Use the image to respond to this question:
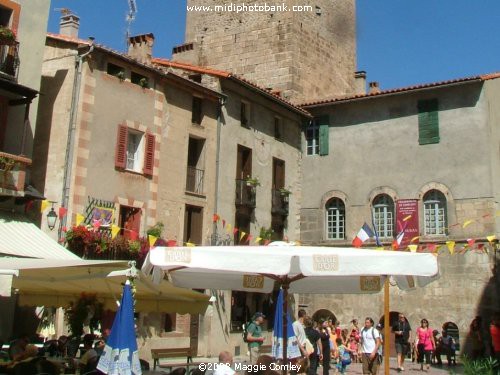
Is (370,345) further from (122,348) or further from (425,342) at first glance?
(122,348)

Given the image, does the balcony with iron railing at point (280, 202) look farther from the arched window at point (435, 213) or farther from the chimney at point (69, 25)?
the chimney at point (69, 25)

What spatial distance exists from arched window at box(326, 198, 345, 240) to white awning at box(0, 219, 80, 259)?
1319cm

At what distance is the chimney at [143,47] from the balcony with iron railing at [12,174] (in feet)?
24.3

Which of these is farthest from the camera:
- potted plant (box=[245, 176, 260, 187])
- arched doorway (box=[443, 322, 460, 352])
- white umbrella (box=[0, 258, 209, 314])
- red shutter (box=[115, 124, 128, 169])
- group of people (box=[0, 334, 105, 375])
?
potted plant (box=[245, 176, 260, 187])

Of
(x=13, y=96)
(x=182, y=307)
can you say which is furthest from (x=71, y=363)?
(x=13, y=96)

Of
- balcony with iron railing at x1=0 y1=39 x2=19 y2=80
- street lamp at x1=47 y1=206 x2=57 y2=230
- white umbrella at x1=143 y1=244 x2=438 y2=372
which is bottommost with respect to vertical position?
white umbrella at x1=143 y1=244 x2=438 y2=372

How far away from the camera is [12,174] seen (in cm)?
1553

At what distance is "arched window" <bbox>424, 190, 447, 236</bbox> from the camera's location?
23703mm

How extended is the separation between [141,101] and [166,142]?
155 cm

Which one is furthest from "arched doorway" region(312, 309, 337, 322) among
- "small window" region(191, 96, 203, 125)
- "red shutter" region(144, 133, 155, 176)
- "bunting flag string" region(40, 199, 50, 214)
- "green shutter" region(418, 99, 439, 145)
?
"bunting flag string" region(40, 199, 50, 214)

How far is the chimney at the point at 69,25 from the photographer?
66.2 ft

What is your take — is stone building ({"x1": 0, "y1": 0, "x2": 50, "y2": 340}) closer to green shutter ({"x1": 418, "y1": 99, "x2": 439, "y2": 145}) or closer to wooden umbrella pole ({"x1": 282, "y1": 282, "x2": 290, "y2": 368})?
wooden umbrella pole ({"x1": 282, "y1": 282, "x2": 290, "y2": 368})

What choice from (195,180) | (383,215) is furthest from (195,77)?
(383,215)

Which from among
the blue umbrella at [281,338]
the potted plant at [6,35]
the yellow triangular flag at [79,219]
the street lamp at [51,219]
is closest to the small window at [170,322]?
the yellow triangular flag at [79,219]
